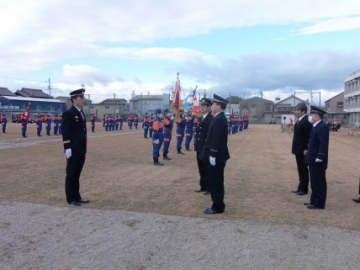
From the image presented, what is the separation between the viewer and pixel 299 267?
157 inches

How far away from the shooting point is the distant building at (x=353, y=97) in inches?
2466

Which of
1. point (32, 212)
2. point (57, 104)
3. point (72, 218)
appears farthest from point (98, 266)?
point (57, 104)

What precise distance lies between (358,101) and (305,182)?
2446 inches

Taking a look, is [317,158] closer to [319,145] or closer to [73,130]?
[319,145]

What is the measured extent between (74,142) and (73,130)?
0.75 feet

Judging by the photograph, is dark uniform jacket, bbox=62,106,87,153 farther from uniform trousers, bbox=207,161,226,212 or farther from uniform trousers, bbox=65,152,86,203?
uniform trousers, bbox=207,161,226,212

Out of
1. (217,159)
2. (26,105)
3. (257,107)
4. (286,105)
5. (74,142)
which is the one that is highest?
(286,105)

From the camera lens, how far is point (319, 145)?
6477 millimetres

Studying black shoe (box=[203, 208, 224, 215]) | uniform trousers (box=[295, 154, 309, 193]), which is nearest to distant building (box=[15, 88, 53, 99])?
uniform trousers (box=[295, 154, 309, 193])

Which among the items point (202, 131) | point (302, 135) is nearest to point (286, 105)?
point (302, 135)

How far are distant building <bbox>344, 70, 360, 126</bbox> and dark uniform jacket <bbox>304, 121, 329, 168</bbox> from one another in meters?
60.3

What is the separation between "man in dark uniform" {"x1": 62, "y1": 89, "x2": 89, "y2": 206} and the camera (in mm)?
6539

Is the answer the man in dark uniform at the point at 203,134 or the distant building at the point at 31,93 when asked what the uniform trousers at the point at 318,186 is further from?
the distant building at the point at 31,93

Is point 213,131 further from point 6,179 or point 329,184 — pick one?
point 6,179
